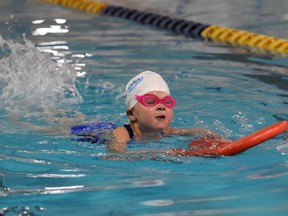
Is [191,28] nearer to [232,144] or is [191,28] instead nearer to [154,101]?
[154,101]

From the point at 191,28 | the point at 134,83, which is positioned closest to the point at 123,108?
the point at 134,83

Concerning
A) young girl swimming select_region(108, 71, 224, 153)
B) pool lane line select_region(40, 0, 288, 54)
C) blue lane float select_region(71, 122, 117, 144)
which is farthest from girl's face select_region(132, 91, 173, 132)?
pool lane line select_region(40, 0, 288, 54)

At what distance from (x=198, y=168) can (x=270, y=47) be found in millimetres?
2823

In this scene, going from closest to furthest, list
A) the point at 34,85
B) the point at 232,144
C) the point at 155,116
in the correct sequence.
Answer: the point at 232,144, the point at 155,116, the point at 34,85

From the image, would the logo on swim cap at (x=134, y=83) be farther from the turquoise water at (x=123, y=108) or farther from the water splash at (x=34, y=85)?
the water splash at (x=34, y=85)

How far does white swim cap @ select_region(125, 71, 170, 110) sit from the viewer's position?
3672 millimetres

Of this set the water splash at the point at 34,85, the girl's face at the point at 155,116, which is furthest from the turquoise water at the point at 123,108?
the girl's face at the point at 155,116

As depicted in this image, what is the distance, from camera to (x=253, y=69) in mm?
5344

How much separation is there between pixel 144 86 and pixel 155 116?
18 centimetres

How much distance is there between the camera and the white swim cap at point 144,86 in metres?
3.67

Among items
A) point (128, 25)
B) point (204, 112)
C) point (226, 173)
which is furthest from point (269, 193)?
point (128, 25)

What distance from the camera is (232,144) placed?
321cm

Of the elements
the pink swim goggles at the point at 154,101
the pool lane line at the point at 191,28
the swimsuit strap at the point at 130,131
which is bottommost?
the swimsuit strap at the point at 130,131

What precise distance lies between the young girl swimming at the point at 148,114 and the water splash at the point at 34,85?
2.33 feet
